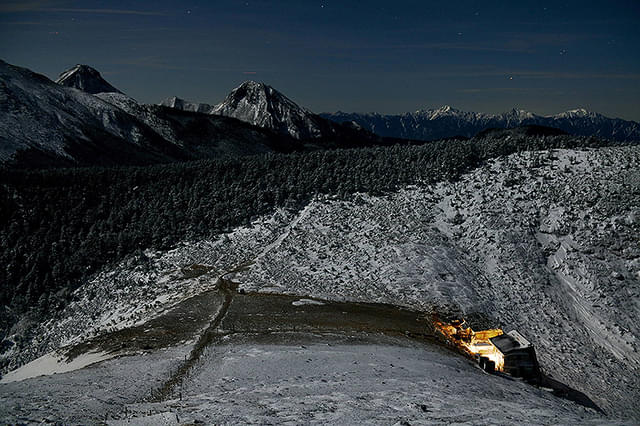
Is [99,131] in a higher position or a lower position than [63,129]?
higher

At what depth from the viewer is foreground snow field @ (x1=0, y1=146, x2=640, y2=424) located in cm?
1508

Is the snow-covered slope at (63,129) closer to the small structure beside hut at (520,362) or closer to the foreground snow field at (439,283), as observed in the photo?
the foreground snow field at (439,283)

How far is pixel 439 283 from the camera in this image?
2964cm

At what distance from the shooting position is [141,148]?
132 metres

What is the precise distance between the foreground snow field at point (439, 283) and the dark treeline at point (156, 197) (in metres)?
2.43

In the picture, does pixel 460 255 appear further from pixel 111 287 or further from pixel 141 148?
pixel 141 148

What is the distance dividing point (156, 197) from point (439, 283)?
3058 cm

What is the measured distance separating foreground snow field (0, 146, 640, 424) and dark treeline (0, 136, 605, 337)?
7.96ft

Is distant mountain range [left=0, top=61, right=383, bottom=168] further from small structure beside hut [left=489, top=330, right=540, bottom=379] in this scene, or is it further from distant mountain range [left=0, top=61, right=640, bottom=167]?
small structure beside hut [left=489, top=330, right=540, bottom=379]

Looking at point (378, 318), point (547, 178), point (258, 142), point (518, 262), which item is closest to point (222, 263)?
point (378, 318)

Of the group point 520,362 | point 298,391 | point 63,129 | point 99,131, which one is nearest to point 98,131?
point 99,131

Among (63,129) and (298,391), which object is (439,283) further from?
(63,129)

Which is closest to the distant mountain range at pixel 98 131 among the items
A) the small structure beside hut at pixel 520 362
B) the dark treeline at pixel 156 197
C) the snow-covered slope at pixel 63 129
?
the snow-covered slope at pixel 63 129

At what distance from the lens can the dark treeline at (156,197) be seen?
36250mm
